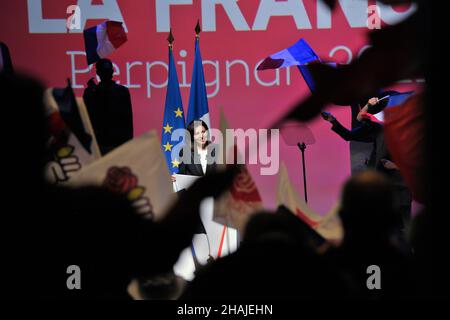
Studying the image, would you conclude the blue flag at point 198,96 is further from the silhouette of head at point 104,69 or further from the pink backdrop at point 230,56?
the silhouette of head at point 104,69

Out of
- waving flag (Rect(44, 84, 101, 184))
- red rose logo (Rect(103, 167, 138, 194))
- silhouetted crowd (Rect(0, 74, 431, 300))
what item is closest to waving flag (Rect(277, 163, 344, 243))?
silhouetted crowd (Rect(0, 74, 431, 300))

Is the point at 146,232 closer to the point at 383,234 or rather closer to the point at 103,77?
the point at 383,234

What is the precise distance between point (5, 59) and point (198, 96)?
3.77 ft

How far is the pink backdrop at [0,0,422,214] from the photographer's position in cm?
370

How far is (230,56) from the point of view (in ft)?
12.7

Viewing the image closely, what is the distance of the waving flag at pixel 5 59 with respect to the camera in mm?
3120

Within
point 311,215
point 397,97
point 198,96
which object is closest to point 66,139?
point 311,215

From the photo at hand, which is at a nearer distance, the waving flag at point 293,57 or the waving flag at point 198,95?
the waving flag at point 293,57

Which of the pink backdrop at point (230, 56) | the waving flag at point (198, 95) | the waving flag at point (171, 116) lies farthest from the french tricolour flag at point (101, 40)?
the waving flag at point (198, 95)

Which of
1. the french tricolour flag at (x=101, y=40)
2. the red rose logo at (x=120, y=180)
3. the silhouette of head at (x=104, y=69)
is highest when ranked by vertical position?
the french tricolour flag at (x=101, y=40)

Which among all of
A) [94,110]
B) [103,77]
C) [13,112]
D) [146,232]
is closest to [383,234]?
[146,232]

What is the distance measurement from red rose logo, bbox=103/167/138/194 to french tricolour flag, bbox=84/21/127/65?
1243 mm

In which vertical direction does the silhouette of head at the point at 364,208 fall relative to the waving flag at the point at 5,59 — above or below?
below

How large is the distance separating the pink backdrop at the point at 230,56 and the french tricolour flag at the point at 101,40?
332 millimetres
